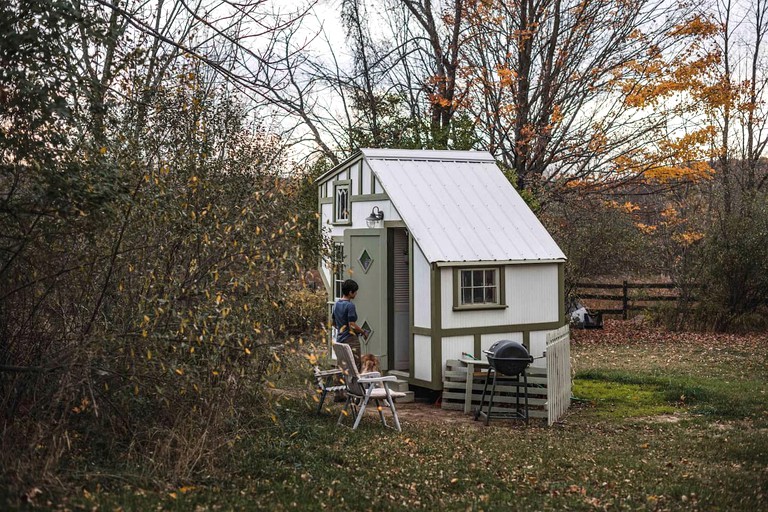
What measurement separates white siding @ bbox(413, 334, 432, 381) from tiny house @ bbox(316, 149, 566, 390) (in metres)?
0.02

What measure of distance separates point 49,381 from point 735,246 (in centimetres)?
1934

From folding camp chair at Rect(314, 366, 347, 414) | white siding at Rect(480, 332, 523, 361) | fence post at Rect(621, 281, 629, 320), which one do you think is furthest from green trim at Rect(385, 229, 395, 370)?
fence post at Rect(621, 281, 629, 320)

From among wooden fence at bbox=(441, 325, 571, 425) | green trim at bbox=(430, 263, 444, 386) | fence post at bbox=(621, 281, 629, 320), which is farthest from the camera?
fence post at bbox=(621, 281, 629, 320)

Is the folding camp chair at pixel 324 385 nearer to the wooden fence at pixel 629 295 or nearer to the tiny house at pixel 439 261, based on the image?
the tiny house at pixel 439 261

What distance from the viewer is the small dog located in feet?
38.9

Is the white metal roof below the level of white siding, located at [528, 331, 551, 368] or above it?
above

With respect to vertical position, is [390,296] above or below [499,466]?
above

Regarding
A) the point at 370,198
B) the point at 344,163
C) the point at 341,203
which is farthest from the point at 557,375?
the point at 344,163

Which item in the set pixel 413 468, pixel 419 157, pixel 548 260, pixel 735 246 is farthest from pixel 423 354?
pixel 735 246

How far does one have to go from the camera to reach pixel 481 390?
38.5ft

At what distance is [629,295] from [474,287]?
520 inches

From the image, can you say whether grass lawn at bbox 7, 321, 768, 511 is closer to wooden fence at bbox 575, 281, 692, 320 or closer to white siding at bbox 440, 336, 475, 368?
white siding at bbox 440, 336, 475, 368

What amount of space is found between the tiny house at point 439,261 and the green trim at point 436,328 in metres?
0.01

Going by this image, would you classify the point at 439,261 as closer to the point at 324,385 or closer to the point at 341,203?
the point at 324,385
